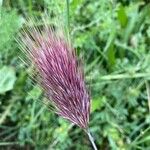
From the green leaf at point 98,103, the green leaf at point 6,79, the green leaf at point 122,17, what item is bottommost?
the green leaf at point 98,103

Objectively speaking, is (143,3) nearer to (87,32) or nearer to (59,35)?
(87,32)

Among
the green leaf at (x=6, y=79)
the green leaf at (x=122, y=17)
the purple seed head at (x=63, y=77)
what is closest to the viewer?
the purple seed head at (x=63, y=77)

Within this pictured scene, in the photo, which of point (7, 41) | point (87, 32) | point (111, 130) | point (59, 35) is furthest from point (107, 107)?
point (59, 35)

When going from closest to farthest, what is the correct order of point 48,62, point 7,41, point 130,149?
point 48,62 < point 7,41 < point 130,149

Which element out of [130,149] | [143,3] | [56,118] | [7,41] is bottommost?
[130,149]

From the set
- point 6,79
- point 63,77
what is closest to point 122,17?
point 6,79

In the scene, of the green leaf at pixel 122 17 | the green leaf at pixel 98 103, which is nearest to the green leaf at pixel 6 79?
the green leaf at pixel 98 103

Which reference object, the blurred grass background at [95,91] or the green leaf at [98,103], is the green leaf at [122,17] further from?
the green leaf at [98,103]
